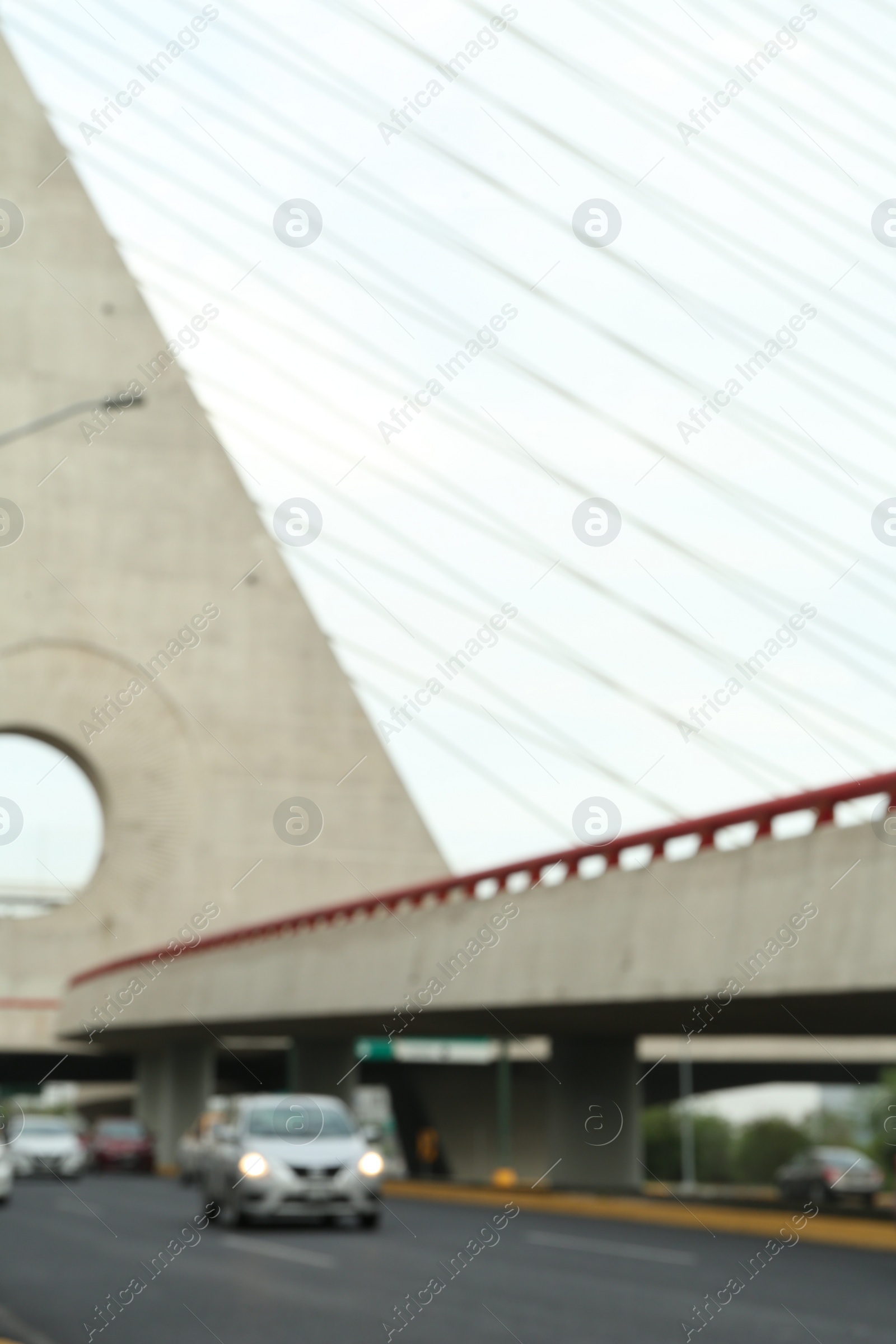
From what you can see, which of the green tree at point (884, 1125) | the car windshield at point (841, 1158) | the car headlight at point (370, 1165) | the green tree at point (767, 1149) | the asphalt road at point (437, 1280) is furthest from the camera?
the green tree at point (767, 1149)

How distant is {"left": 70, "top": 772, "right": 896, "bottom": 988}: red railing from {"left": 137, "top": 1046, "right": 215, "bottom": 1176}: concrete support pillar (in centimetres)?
Result: 737

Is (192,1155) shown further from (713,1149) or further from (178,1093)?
(713,1149)

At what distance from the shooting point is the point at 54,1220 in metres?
22.3

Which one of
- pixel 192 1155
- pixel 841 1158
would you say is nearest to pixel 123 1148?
pixel 192 1155

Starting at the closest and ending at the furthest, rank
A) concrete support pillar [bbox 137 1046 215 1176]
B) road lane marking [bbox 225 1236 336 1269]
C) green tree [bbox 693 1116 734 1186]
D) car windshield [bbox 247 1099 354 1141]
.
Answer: road lane marking [bbox 225 1236 336 1269] < car windshield [bbox 247 1099 354 1141] < concrete support pillar [bbox 137 1046 215 1176] < green tree [bbox 693 1116 734 1186]

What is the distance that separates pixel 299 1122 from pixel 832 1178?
23.3 metres

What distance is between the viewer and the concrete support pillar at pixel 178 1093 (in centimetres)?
4497

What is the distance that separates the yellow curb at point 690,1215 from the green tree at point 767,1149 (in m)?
83.9

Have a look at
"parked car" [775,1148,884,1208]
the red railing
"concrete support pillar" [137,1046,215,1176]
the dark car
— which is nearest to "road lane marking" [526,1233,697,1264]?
the red railing

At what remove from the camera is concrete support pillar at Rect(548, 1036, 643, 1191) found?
28.0 meters

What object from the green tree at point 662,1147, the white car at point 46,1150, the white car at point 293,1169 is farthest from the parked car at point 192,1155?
the green tree at point 662,1147

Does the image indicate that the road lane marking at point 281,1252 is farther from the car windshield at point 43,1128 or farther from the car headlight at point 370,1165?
the car windshield at point 43,1128

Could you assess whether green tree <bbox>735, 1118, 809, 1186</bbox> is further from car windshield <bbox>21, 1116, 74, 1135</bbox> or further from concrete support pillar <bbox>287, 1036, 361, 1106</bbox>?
car windshield <bbox>21, 1116, 74, 1135</bbox>

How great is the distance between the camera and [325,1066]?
1553 inches
